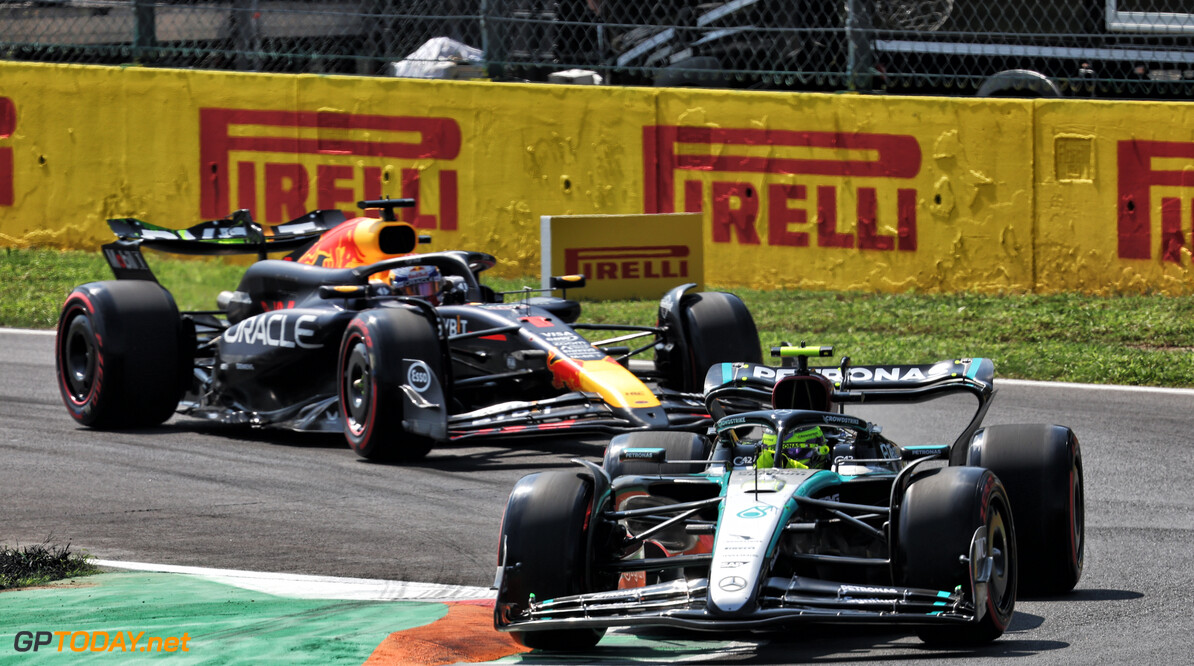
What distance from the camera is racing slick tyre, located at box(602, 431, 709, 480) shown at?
22.5ft

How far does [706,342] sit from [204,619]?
494 centimetres

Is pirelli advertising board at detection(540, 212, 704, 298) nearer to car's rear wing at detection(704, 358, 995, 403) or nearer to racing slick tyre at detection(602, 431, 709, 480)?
car's rear wing at detection(704, 358, 995, 403)

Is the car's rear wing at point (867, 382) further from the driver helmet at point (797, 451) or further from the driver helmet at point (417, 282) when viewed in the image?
the driver helmet at point (417, 282)

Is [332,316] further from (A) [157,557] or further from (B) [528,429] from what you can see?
(A) [157,557]

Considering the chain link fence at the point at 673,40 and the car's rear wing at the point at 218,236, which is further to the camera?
the chain link fence at the point at 673,40

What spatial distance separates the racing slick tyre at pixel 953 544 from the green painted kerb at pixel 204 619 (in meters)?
1.63

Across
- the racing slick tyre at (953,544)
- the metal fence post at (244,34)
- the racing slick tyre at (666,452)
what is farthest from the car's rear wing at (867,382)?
the metal fence post at (244,34)

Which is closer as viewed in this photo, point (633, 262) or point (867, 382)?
point (867, 382)

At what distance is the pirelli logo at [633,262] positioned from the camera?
1439 centimetres

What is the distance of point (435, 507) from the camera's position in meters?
8.33

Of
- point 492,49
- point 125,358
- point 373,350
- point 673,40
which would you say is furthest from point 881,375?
point 492,49

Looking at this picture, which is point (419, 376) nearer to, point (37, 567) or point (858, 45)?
point (37, 567)

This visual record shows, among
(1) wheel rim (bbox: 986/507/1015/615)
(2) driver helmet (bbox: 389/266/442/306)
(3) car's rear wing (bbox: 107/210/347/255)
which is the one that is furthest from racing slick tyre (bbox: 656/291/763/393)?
(1) wheel rim (bbox: 986/507/1015/615)

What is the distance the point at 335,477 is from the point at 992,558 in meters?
4.51
